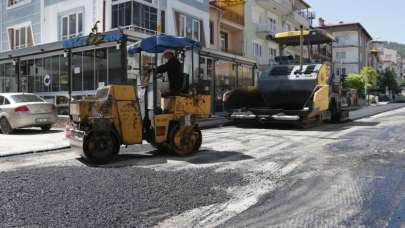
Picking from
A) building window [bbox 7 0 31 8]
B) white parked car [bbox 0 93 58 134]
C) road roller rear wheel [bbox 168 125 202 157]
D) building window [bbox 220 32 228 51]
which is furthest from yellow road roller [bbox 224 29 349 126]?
building window [bbox 7 0 31 8]

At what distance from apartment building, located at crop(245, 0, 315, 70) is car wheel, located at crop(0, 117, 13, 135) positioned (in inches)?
770

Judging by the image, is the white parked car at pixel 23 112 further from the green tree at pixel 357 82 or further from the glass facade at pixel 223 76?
the green tree at pixel 357 82

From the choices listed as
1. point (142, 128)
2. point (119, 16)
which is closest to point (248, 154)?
point (142, 128)

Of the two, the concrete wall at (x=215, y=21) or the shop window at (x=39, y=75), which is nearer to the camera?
the shop window at (x=39, y=75)

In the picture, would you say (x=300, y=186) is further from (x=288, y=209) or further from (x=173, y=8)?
(x=173, y=8)

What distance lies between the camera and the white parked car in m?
15.5

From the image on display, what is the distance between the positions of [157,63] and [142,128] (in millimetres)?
1452

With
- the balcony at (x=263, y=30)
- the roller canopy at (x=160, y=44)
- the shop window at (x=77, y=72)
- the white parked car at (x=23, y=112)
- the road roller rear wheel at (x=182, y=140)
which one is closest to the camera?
the road roller rear wheel at (x=182, y=140)

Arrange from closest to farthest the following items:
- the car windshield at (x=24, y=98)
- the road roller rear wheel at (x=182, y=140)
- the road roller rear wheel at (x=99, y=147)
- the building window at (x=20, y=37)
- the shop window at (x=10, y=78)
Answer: the road roller rear wheel at (x=99, y=147), the road roller rear wheel at (x=182, y=140), the car windshield at (x=24, y=98), the shop window at (x=10, y=78), the building window at (x=20, y=37)

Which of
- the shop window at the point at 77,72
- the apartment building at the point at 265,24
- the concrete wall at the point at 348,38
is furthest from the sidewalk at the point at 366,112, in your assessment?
the concrete wall at the point at 348,38

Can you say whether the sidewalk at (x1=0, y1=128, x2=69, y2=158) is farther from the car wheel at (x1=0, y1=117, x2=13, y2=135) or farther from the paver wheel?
the paver wheel

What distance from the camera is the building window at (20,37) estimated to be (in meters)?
26.7

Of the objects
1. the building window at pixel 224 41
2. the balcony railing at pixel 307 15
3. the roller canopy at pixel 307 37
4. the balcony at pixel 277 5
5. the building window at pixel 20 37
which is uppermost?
the balcony railing at pixel 307 15

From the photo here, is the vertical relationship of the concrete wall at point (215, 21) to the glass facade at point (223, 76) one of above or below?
above
